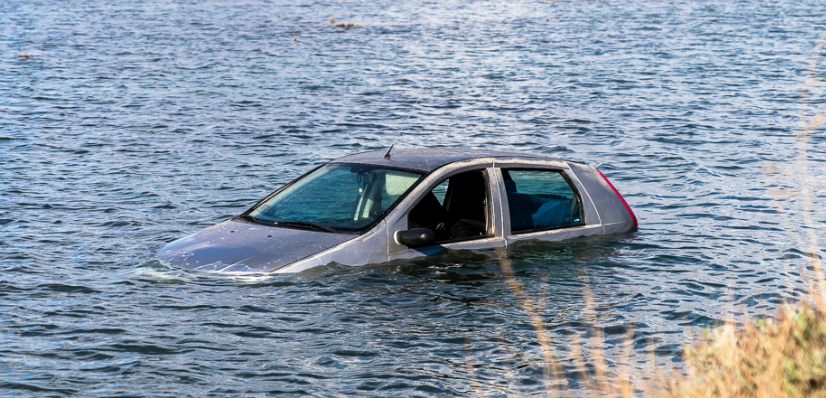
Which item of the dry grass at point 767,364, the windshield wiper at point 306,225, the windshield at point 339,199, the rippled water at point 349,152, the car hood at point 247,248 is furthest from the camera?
the windshield at point 339,199

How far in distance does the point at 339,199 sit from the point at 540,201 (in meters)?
2.15

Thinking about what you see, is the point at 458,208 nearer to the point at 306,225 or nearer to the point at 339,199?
the point at 339,199

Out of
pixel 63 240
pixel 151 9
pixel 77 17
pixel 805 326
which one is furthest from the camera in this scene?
pixel 151 9

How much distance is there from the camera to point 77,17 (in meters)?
50.5

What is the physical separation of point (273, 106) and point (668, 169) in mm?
10982

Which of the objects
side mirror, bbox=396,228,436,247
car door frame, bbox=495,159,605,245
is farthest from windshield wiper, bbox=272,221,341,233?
car door frame, bbox=495,159,605,245

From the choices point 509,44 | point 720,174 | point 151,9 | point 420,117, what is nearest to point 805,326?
point 720,174

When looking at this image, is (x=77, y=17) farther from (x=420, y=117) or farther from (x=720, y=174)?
(x=720, y=174)

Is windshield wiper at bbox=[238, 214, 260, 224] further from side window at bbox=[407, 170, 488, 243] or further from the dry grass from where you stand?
the dry grass

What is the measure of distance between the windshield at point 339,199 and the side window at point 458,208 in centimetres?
35

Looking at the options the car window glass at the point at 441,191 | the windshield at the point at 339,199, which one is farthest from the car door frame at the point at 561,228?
the windshield at the point at 339,199

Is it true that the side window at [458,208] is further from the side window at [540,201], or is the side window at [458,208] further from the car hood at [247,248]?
the car hood at [247,248]

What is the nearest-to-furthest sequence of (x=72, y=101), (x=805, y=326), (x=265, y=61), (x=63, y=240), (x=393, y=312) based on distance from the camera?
(x=805, y=326) < (x=393, y=312) < (x=63, y=240) < (x=72, y=101) < (x=265, y=61)

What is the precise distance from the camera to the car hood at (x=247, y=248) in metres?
8.38
